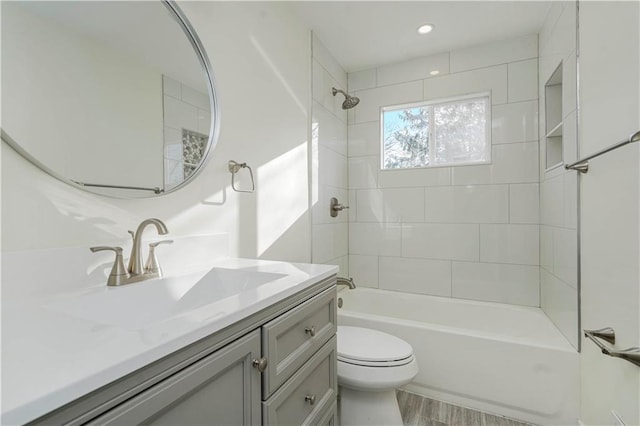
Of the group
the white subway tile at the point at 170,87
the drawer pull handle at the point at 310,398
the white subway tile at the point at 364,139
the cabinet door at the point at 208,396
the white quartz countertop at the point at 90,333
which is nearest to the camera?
the white quartz countertop at the point at 90,333

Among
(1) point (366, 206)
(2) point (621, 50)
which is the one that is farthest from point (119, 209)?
(1) point (366, 206)

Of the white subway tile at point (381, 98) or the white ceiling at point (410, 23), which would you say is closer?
the white ceiling at point (410, 23)

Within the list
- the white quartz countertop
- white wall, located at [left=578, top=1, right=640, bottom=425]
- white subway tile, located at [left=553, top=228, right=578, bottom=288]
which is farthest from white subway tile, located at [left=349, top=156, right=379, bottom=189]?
the white quartz countertop

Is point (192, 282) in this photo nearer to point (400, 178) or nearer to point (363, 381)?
point (363, 381)

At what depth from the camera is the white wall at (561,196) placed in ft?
5.37

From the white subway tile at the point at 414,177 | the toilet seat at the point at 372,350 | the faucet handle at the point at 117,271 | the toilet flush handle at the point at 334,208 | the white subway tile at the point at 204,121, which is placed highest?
the white subway tile at the point at 204,121

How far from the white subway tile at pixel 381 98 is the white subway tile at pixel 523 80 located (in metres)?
0.68

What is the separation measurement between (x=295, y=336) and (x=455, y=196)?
205cm

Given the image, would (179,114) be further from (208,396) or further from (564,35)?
(564,35)

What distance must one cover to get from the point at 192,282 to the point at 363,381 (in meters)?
0.92

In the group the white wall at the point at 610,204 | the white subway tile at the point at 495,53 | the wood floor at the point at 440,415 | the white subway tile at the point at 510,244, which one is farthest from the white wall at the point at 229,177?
the white wall at the point at 610,204

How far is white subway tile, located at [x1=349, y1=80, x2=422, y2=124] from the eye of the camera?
8.77ft

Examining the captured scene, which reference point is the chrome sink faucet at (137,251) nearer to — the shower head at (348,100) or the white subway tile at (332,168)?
the white subway tile at (332,168)

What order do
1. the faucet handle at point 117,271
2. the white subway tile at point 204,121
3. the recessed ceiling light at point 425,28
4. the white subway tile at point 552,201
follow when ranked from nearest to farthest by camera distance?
the faucet handle at point 117,271 → the white subway tile at point 204,121 → the white subway tile at point 552,201 → the recessed ceiling light at point 425,28
